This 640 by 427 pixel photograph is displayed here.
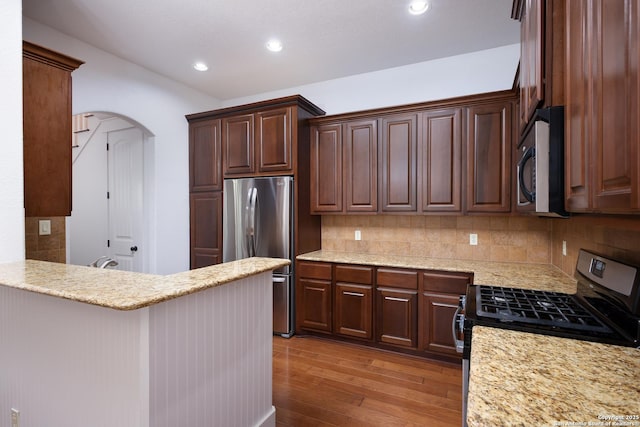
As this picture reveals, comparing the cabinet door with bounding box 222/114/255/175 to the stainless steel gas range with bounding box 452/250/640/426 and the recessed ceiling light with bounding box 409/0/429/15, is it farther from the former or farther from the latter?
the stainless steel gas range with bounding box 452/250/640/426

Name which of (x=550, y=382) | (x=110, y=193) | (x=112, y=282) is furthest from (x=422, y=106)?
(x=110, y=193)

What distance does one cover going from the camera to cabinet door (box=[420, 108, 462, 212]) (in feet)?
9.51

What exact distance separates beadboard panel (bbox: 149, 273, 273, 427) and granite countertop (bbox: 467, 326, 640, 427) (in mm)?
1086

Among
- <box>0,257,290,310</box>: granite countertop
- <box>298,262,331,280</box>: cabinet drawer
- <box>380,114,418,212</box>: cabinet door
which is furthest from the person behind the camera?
<box>298,262,331,280</box>: cabinet drawer

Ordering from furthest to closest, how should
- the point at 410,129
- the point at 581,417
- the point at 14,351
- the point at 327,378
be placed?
1. the point at 410,129
2. the point at 327,378
3. the point at 14,351
4. the point at 581,417

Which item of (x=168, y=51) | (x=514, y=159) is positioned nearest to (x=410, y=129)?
(x=514, y=159)

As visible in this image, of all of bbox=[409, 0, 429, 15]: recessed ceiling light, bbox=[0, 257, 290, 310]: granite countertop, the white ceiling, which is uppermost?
the white ceiling

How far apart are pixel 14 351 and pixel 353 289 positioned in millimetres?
2421

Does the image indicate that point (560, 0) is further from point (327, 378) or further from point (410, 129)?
point (327, 378)

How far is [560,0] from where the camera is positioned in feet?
3.69

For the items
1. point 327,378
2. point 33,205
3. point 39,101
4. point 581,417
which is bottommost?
point 327,378

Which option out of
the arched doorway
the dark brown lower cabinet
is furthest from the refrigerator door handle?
the arched doorway

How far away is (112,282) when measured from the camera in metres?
1.23

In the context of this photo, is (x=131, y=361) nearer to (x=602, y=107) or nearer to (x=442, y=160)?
(x=602, y=107)
